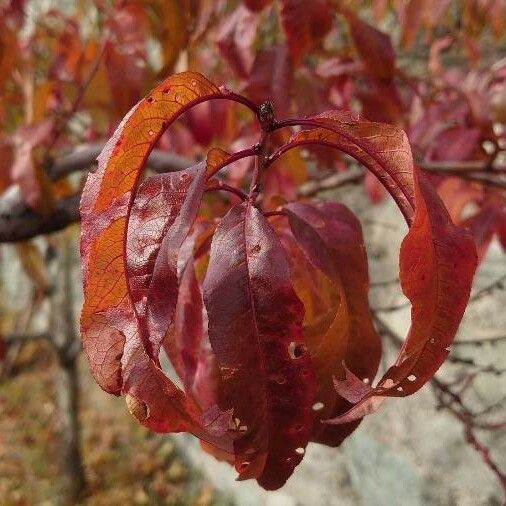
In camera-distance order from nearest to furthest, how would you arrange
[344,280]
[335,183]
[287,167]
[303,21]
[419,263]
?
[419,263]
[344,280]
[303,21]
[287,167]
[335,183]

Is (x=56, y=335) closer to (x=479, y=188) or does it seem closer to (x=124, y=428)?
(x=124, y=428)

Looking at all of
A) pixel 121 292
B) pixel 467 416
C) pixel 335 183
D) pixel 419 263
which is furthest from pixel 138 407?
pixel 335 183

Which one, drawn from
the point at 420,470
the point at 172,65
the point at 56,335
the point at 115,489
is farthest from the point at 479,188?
the point at 115,489

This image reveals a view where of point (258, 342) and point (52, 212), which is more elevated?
point (258, 342)

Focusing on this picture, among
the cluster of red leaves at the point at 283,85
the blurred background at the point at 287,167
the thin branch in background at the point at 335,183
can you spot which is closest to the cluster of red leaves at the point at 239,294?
the blurred background at the point at 287,167

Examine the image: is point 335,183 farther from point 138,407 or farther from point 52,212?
point 138,407

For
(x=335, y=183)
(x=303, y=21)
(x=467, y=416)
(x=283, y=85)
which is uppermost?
(x=303, y=21)

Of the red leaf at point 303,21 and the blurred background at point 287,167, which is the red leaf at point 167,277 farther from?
the red leaf at point 303,21
